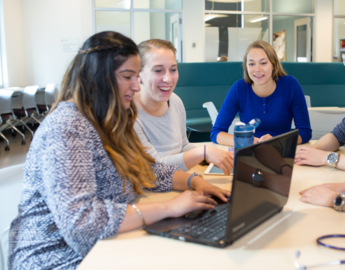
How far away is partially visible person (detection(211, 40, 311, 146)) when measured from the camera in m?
2.22

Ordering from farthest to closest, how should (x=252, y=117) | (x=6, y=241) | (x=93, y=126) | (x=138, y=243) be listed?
(x=252, y=117) < (x=6, y=241) < (x=93, y=126) < (x=138, y=243)

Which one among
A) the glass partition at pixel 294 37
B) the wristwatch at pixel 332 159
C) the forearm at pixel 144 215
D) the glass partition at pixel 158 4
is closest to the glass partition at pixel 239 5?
the glass partition at pixel 294 37

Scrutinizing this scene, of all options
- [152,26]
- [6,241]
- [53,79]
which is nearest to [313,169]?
[6,241]

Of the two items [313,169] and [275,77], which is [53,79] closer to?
[275,77]

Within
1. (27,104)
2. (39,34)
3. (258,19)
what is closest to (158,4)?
(258,19)

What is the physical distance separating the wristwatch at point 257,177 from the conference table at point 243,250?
0.14m

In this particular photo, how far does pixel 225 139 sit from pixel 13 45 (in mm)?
7830

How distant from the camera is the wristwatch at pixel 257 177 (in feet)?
2.64

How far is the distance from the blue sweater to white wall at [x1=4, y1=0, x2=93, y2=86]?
6585 mm

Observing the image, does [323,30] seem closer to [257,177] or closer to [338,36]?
[338,36]

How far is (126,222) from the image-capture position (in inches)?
35.1

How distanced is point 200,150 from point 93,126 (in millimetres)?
629

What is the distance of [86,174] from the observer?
90 cm

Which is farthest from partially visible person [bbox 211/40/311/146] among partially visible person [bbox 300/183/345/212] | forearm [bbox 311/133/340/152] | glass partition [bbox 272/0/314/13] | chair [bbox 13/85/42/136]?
glass partition [bbox 272/0/314/13]
